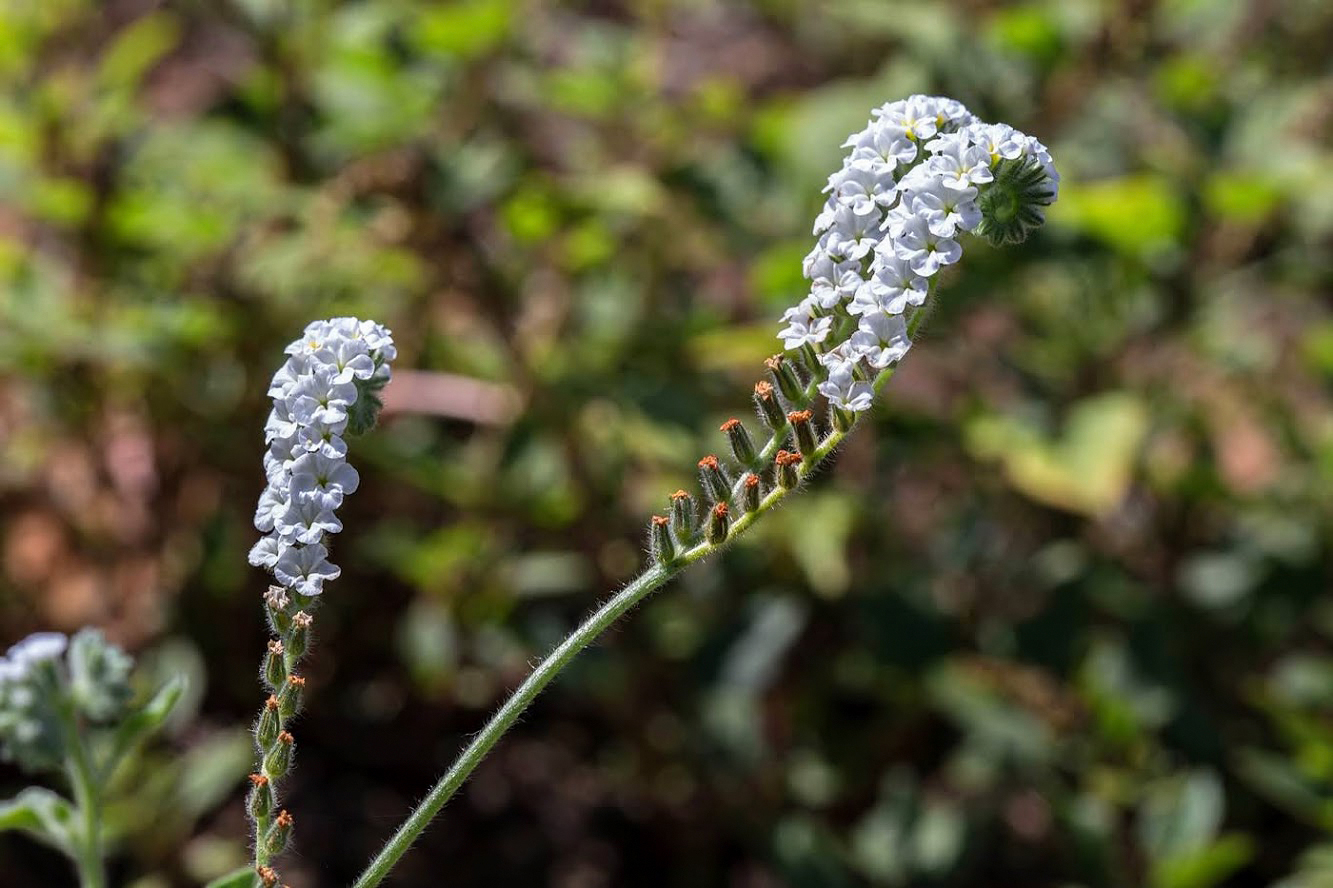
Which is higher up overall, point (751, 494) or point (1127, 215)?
point (1127, 215)

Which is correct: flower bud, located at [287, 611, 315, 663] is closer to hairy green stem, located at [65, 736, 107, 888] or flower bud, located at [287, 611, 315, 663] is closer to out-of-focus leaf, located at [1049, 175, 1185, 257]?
hairy green stem, located at [65, 736, 107, 888]

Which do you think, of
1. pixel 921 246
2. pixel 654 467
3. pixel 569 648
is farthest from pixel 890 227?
pixel 654 467

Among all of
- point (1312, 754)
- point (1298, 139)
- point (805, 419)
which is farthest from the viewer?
point (1298, 139)

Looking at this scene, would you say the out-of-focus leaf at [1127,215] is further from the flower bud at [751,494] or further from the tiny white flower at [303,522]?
the tiny white flower at [303,522]

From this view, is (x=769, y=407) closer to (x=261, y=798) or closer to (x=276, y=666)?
(x=276, y=666)

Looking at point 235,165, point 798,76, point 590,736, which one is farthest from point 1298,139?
point 235,165

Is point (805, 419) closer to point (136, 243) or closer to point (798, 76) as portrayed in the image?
point (136, 243)

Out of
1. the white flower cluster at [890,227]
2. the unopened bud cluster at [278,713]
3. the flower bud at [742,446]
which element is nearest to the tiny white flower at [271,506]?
the unopened bud cluster at [278,713]
